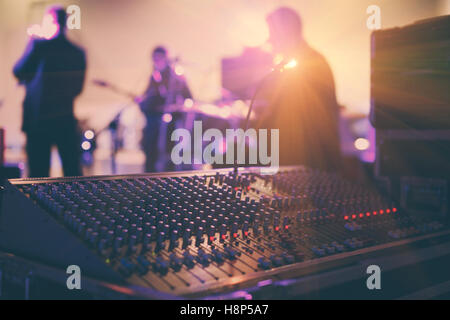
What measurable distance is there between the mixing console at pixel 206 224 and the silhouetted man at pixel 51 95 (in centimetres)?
194

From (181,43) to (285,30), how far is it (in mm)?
3653

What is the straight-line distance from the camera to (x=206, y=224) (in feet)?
3.48

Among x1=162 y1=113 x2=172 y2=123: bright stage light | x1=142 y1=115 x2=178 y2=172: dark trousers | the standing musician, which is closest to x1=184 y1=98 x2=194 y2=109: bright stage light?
the standing musician

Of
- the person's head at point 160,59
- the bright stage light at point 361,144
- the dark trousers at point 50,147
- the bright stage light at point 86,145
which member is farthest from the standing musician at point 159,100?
the bright stage light at point 361,144

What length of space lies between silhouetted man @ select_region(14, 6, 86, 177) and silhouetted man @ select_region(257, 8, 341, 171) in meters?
1.50

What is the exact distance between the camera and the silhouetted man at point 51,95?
2.91 m

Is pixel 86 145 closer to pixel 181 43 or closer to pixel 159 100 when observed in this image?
pixel 159 100

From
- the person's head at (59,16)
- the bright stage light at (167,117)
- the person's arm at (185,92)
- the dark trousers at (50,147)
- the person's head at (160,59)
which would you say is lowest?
the dark trousers at (50,147)

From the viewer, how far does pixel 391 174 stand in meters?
1.95

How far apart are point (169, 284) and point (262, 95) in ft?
8.41

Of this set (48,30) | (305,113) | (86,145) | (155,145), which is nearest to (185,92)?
(155,145)

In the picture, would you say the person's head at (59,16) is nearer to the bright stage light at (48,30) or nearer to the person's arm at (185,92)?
the bright stage light at (48,30)
